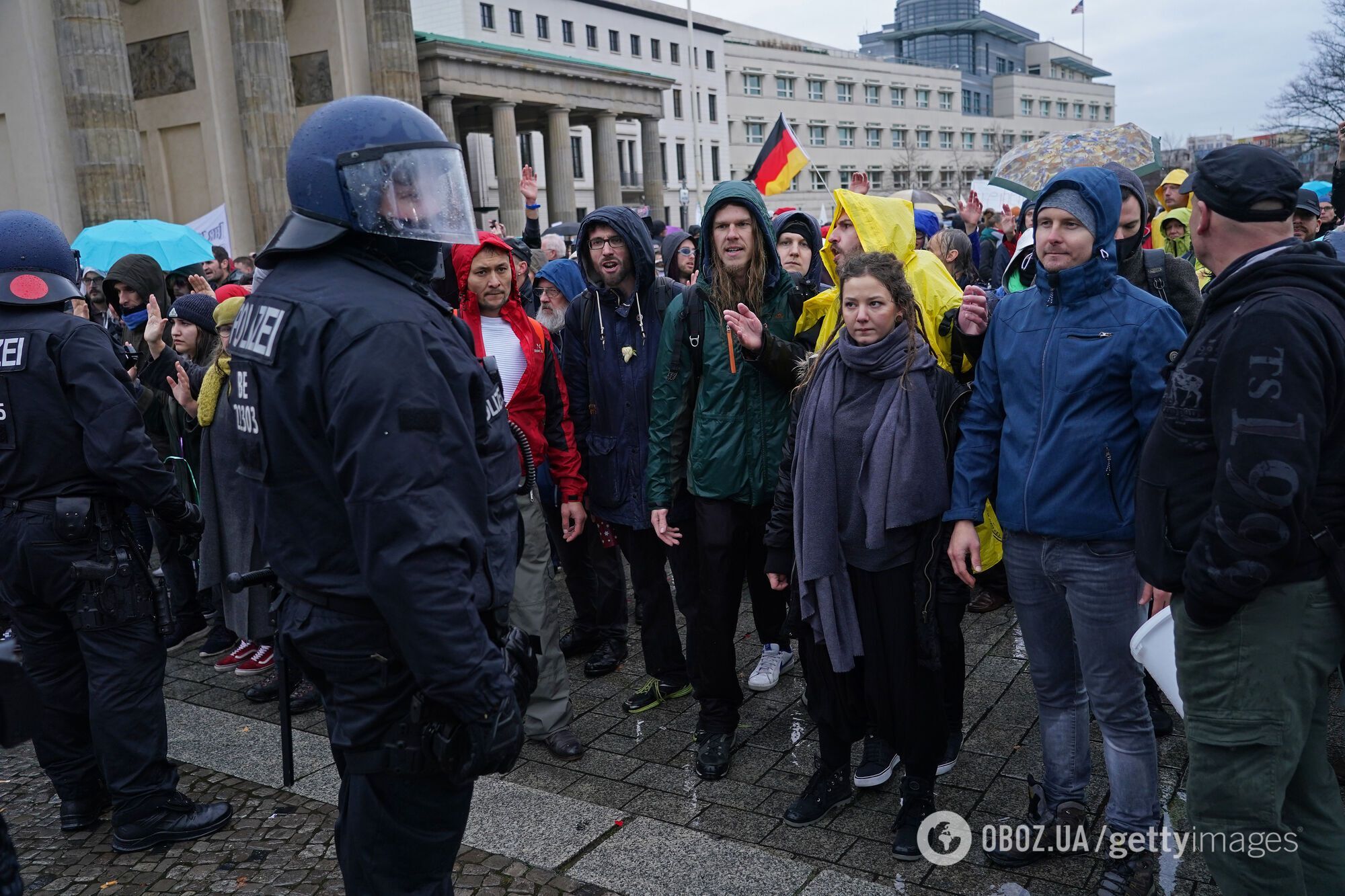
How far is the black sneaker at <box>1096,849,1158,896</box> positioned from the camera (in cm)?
311

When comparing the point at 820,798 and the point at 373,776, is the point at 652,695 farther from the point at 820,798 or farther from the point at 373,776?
the point at 373,776

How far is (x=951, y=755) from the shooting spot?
408cm

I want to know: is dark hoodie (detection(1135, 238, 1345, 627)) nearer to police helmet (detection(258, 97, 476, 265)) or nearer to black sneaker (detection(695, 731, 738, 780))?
police helmet (detection(258, 97, 476, 265))

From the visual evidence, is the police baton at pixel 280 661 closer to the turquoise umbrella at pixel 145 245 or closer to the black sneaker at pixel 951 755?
the black sneaker at pixel 951 755

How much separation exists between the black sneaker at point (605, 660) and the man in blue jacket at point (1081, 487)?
8.22 ft

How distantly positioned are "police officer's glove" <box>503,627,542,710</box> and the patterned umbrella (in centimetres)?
355

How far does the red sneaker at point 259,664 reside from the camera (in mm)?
5754

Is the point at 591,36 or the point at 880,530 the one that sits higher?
the point at 591,36

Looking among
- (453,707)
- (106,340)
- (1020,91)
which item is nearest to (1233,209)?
(453,707)

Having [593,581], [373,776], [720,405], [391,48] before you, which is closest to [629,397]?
[720,405]

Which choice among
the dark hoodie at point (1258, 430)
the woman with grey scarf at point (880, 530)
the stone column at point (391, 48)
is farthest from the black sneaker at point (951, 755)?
the stone column at point (391, 48)

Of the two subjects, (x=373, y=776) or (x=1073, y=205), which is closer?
(x=373, y=776)

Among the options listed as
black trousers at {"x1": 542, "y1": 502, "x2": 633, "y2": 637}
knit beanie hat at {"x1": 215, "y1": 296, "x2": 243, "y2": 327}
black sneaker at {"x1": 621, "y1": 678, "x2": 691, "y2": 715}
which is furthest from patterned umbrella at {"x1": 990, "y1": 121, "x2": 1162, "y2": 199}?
knit beanie hat at {"x1": 215, "y1": 296, "x2": 243, "y2": 327}

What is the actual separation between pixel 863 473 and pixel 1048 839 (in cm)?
139
